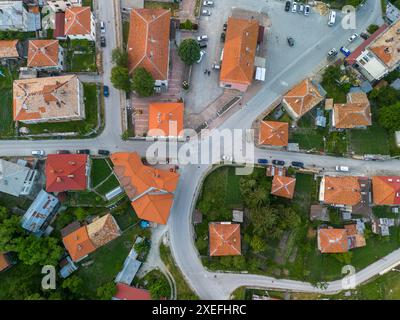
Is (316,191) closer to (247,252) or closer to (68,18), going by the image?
(247,252)

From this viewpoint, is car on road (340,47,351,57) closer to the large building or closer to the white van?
the white van

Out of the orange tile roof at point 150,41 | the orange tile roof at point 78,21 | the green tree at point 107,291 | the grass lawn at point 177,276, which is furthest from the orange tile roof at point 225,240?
the orange tile roof at point 78,21

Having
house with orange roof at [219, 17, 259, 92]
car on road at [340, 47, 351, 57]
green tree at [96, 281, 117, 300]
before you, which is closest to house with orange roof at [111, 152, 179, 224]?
green tree at [96, 281, 117, 300]

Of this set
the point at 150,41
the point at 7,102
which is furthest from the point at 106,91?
the point at 7,102

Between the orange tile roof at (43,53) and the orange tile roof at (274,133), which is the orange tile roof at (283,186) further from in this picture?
the orange tile roof at (43,53)

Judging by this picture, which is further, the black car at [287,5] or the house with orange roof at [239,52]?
the black car at [287,5]

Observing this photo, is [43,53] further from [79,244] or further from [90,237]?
[79,244]
